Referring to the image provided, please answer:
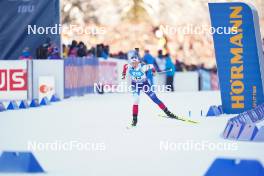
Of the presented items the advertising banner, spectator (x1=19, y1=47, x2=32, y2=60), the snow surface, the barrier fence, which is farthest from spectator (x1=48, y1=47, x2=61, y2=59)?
the snow surface

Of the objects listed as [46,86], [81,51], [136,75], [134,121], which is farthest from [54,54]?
[134,121]

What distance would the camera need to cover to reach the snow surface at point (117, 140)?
31.0 feet

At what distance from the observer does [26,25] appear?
94.1 ft

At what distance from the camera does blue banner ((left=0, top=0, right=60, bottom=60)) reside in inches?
1126

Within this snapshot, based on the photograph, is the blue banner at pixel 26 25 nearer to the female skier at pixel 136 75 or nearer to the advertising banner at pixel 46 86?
the advertising banner at pixel 46 86

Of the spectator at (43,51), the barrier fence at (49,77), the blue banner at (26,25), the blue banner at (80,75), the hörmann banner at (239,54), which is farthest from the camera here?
the blue banner at (26,25)

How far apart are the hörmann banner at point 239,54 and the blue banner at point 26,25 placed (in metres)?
10.9

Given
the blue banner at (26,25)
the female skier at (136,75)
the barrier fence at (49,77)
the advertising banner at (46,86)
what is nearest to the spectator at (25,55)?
the blue banner at (26,25)

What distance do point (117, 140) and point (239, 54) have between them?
21.7 ft

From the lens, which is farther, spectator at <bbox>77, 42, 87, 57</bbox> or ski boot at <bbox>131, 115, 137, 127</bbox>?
spectator at <bbox>77, 42, 87, 57</bbox>

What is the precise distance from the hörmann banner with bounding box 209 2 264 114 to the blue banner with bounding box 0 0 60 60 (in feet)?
35.7

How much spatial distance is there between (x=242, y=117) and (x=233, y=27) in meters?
4.86

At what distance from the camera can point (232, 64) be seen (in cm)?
1867

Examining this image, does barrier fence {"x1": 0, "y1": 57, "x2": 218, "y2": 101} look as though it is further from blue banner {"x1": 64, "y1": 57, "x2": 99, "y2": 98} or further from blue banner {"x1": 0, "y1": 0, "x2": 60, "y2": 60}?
blue banner {"x1": 0, "y1": 0, "x2": 60, "y2": 60}
